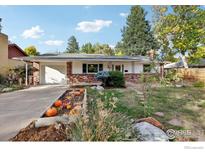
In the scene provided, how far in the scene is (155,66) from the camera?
460 cm

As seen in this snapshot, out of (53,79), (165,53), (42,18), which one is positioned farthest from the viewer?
(53,79)

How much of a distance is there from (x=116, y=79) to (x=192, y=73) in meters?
2.10

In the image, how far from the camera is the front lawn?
11.9ft

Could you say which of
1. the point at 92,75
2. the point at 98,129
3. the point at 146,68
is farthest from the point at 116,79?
the point at 98,129

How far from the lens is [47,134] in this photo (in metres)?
2.77

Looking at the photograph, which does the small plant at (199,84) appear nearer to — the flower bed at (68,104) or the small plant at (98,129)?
the small plant at (98,129)

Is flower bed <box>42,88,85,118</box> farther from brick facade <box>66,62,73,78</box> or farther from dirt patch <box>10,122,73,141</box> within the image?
brick facade <box>66,62,73,78</box>

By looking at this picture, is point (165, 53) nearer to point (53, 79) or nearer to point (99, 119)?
point (99, 119)

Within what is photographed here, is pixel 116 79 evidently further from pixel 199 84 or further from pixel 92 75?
pixel 199 84

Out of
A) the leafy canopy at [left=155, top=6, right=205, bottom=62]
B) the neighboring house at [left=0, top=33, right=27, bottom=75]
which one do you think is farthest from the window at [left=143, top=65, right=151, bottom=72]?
the neighboring house at [left=0, top=33, right=27, bottom=75]

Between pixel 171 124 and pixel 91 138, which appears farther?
pixel 171 124
